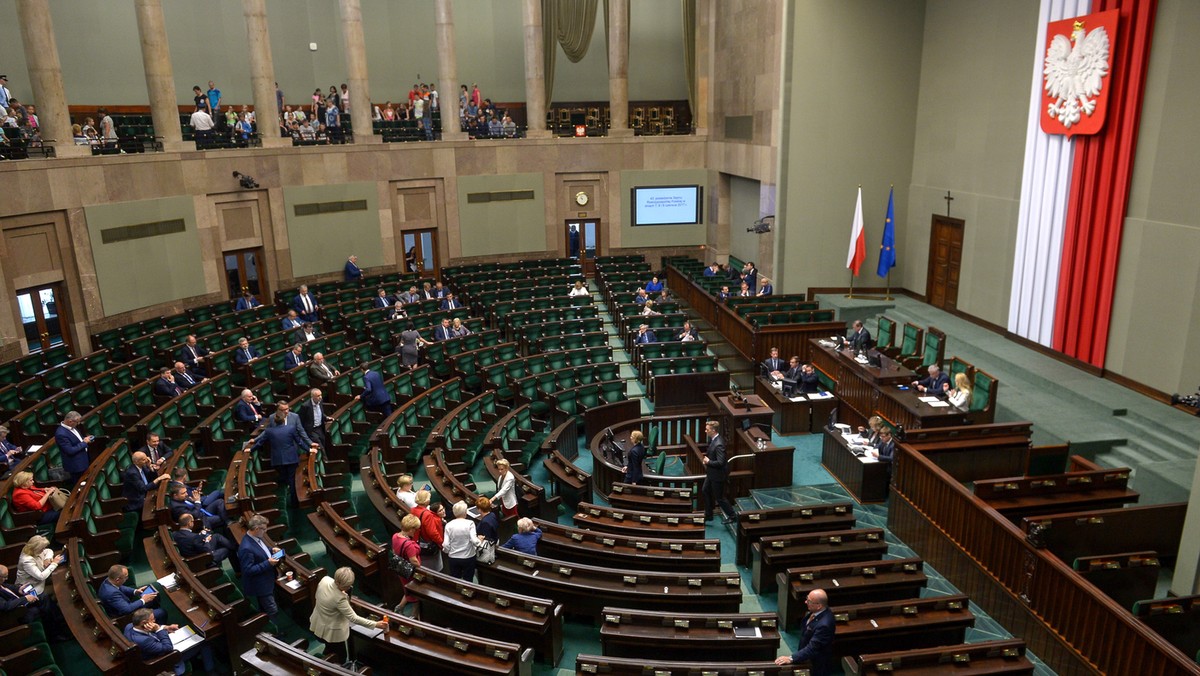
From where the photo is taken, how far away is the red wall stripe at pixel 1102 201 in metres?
11.3

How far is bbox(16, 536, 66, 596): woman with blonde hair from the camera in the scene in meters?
6.46

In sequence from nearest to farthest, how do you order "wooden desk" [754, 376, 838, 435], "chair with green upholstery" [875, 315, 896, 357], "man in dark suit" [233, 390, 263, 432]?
"man in dark suit" [233, 390, 263, 432] → "wooden desk" [754, 376, 838, 435] → "chair with green upholstery" [875, 315, 896, 357]

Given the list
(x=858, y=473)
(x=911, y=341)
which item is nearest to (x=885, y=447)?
(x=858, y=473)

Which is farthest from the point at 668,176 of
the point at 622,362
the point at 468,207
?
the point at 622,362

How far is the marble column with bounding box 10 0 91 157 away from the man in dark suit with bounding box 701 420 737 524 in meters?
13.1

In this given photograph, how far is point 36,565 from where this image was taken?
6.48 m

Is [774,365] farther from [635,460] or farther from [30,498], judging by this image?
[30,498]

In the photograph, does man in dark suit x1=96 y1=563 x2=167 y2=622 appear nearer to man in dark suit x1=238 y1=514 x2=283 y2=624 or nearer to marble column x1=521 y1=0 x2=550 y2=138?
man in dark suit x1=238 y1=514 x2=283 y2=624

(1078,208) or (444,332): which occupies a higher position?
(1078,208)

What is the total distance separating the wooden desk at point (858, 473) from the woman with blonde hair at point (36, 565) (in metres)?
8.68

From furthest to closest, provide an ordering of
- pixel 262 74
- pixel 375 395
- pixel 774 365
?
pixel 262 74 → pixel 774 365 → pixel 375 395

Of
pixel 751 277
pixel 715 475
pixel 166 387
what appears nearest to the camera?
pixel 715 475

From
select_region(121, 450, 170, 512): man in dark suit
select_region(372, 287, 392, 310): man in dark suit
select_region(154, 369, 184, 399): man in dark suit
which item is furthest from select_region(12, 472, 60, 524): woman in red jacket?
select_region(372, 287, 392, 310): man in dark suit

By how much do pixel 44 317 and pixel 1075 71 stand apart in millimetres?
18077
